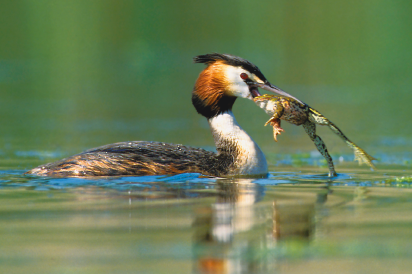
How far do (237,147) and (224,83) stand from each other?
94cm

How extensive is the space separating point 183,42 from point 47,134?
25878mm

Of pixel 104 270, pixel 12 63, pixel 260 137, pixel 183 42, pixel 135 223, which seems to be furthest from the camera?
pixel 183 42

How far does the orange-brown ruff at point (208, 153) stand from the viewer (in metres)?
9.18

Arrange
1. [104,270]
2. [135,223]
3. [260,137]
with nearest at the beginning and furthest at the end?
[104,270] < [135,223] < [260,137]

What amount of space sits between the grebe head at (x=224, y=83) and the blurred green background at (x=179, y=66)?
3605 millimetres

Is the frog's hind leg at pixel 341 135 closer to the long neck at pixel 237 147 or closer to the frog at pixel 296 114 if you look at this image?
the frog at pixel 296 114

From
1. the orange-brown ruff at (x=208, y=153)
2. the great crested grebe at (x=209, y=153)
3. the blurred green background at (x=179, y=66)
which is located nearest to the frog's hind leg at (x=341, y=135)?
the great crested grebe at (x=209, y=153)

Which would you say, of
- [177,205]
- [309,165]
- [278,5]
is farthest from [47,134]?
[278,5]

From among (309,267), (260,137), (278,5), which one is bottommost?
(309,267)

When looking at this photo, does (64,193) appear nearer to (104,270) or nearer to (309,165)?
(104,270)

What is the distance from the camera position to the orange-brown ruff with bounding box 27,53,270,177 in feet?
30.1

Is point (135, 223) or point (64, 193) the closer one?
point (135, 223)

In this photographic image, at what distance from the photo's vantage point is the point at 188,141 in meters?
14.4

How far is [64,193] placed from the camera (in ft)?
25.7
